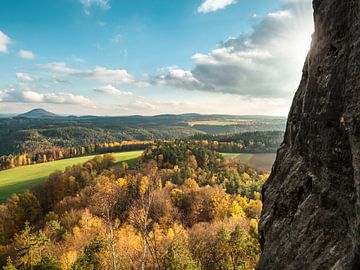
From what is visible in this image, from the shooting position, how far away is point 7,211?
324 feet

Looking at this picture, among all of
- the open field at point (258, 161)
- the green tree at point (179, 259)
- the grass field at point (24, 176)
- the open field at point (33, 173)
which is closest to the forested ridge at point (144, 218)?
the green tree at point (179, 259)

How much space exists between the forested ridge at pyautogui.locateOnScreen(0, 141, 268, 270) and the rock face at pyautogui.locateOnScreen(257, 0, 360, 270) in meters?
4.91

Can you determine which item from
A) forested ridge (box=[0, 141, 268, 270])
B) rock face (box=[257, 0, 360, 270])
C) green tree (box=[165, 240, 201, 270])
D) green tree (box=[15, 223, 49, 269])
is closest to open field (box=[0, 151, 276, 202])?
forested ridge (box=[0, 141, 268, 270])

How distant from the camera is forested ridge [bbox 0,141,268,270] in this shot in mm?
29638

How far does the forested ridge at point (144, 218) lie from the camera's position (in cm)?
2964

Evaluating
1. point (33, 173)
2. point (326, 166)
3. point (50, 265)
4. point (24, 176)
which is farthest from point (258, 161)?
point (326, 166)

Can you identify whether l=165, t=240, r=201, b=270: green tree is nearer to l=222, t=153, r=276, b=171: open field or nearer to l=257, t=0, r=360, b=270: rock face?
l=257, t=0, r=360, b=270: rock face

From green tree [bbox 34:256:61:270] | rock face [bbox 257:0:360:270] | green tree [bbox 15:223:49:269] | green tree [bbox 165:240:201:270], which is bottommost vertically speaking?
green tree [bbox 15:223:49:269]

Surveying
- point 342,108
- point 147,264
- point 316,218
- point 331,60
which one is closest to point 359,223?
point 316,218

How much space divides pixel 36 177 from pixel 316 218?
506ft

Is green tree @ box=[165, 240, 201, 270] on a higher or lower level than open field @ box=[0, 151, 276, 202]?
higher

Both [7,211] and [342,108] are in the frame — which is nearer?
[342,108]

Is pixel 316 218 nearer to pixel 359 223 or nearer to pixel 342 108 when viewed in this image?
pixel 359 223

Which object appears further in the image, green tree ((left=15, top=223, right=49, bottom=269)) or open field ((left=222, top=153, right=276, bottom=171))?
open field ((left=222, top=153, right=276, bottom=171))
